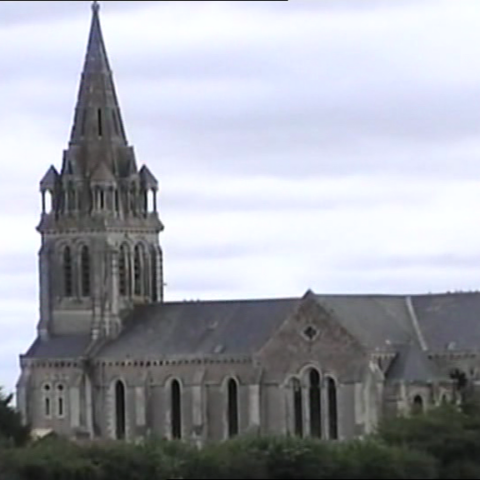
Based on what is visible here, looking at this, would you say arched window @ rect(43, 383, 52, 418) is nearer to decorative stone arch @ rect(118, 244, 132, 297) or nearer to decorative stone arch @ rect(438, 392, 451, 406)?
decorative stone arch @ rect(118, 244, 132, 297)

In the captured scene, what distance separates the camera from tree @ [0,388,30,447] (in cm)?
12633

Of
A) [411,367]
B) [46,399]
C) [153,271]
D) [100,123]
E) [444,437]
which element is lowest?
[444,437]

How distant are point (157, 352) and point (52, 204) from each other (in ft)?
33.4

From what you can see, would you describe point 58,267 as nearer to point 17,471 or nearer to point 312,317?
point 312,317

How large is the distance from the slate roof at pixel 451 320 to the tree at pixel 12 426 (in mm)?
19227

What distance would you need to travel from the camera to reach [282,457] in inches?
3693

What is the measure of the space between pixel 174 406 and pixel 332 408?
960 cm

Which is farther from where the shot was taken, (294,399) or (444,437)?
(294,399)

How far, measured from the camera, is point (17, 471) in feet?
344

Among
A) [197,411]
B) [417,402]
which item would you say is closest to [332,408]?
[417,402]

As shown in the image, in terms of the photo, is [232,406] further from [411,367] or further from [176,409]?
[411,367]

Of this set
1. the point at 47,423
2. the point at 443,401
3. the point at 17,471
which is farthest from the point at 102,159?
the point at 17,471

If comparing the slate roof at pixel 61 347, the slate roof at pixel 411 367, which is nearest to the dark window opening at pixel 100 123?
the slate roof at pixel 61 347

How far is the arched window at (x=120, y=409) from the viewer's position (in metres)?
138
